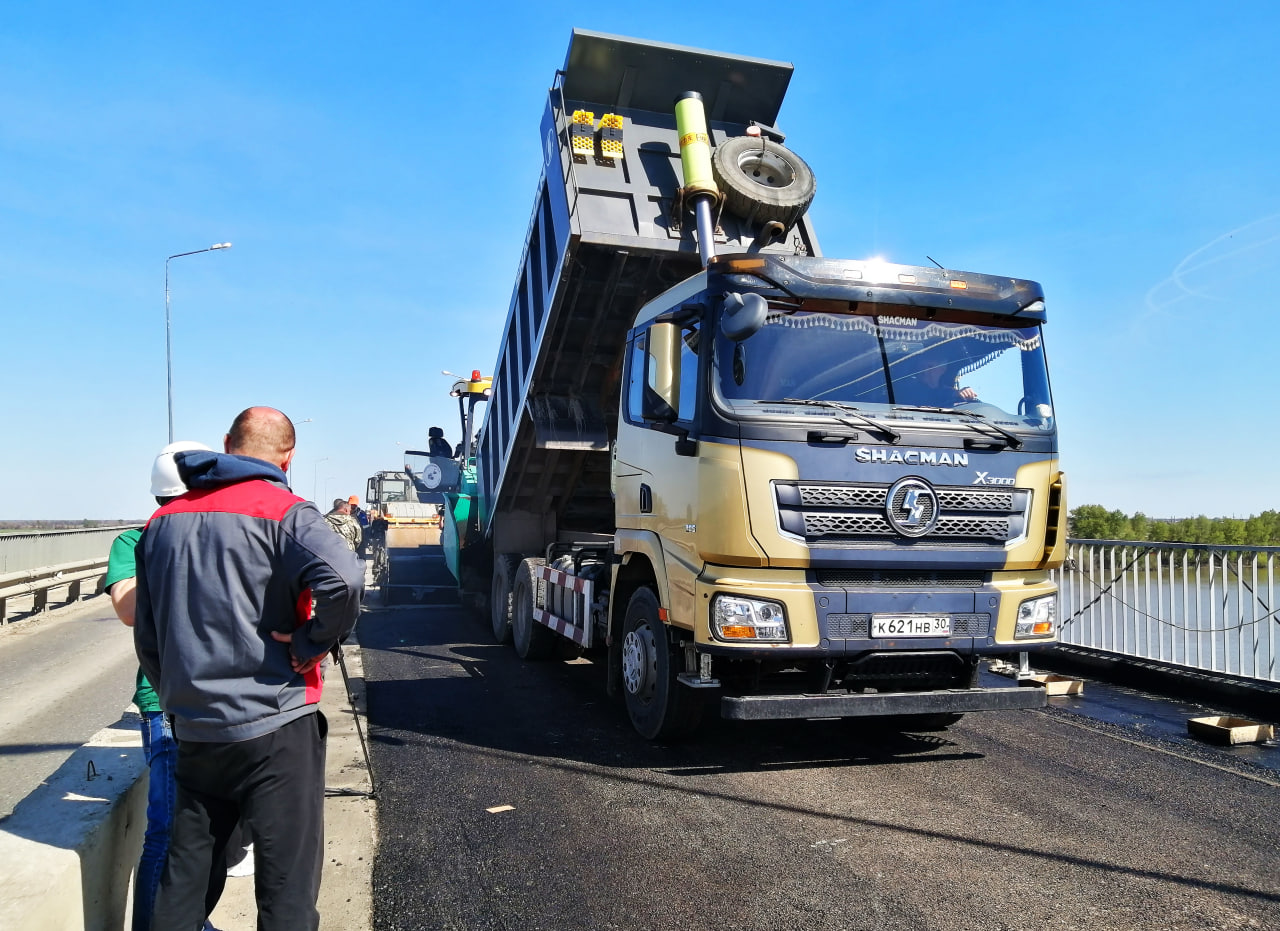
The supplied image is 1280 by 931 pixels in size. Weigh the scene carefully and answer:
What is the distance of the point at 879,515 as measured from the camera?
5.01m

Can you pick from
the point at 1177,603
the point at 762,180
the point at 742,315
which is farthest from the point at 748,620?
the point at 1177,603

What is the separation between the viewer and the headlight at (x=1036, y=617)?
529 cm

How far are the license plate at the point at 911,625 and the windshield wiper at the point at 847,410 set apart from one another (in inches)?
37.2

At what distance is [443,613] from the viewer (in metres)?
13.4

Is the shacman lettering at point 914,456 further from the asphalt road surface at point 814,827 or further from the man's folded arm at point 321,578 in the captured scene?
the man's folded arm at point 321,578

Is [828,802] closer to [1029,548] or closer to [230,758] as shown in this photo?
[1029,548]

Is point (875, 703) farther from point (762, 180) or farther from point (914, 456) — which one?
point (762, 180)

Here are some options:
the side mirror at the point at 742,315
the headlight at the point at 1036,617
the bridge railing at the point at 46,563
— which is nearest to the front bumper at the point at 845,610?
the headlight at the point at 1036,617

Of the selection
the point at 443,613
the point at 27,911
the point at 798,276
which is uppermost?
the point at 798,276

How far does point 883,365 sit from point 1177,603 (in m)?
4.12

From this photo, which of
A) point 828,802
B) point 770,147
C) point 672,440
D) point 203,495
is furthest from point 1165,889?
point 770,147

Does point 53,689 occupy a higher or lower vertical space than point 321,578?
lower

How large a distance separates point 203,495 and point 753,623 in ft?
9.75

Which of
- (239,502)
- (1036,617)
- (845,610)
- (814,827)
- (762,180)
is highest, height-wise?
(762,180)
